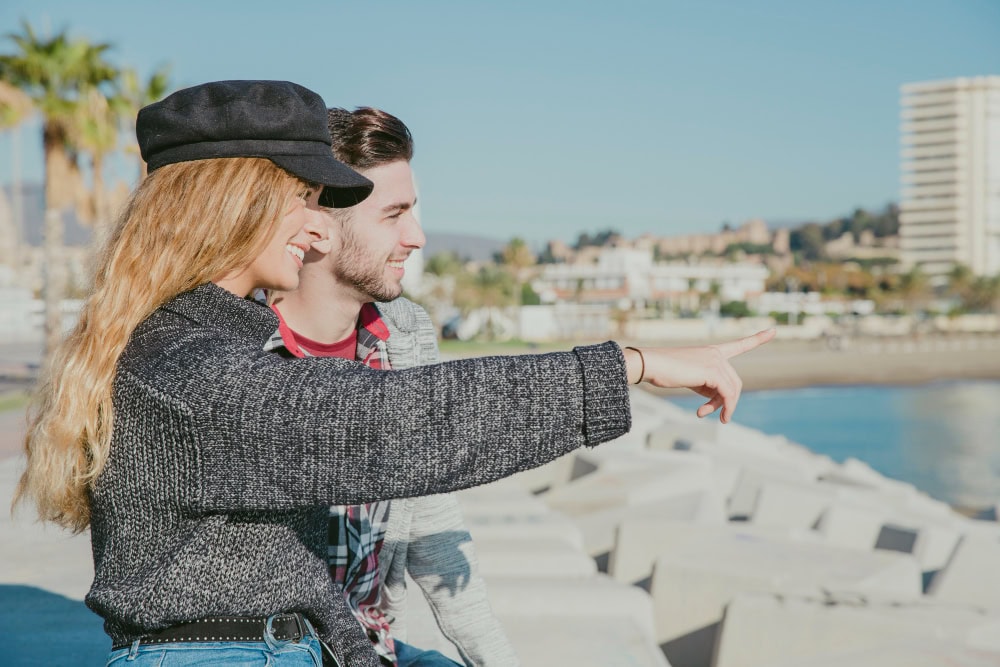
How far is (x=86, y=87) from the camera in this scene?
1766 centimetres

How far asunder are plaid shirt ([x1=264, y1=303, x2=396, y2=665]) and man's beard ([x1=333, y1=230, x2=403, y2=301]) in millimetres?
143

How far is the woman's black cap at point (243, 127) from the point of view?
4.26 ft

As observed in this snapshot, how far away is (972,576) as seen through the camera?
18.8ft

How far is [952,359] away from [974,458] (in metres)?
41.7

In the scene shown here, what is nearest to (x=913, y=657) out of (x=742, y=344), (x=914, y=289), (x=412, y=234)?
(x=412, y=234)

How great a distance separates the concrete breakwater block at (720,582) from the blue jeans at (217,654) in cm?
346

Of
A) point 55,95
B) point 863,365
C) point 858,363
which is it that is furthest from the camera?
point 858,363

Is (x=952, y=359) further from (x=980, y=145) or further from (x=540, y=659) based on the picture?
(x=980, y=145)

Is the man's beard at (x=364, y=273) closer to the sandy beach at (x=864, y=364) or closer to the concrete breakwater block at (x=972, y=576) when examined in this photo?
the concrete breakwater block at (x=972, y=576)

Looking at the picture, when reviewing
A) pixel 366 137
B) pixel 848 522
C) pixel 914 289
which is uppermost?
pixel 366 137

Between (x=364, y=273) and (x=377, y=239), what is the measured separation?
82mm

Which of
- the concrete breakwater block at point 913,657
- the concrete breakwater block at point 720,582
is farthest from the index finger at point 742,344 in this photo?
the concrete breakwater block at point 720,582

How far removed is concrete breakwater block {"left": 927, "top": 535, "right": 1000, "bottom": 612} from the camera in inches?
223

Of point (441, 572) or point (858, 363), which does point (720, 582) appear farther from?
point (858, 363)
